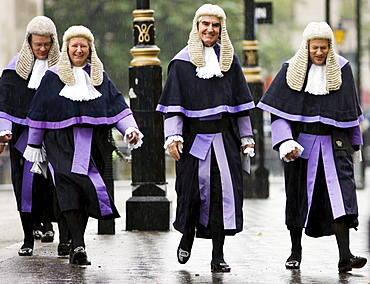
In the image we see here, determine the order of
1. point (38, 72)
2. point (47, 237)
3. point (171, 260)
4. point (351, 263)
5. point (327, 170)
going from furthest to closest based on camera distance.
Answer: point (47, 237)
point (38, 72)
point (171, 260)
point (327, 170)
point (351, 263)

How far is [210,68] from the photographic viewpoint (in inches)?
352

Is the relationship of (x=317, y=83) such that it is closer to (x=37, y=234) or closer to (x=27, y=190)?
(x=27, y=190)

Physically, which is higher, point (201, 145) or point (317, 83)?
point (317, 83)

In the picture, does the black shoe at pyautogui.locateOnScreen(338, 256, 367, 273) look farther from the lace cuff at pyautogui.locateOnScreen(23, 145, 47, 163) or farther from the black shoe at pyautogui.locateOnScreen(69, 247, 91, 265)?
the lace cuff at pyautogui.locateOnScreen(23, 145, 47, 163)

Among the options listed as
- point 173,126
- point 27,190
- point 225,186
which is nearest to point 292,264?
point 225,186

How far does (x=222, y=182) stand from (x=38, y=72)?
216cm

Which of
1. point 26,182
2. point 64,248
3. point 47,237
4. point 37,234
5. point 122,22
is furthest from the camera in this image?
point 122,22

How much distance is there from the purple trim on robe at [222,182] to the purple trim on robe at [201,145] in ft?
0.11

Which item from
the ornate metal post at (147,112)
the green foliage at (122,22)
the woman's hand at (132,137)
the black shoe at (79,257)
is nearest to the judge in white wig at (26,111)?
the black shoe at (79,257)

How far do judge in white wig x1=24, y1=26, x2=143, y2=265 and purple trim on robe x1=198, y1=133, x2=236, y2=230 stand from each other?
2.36 feet

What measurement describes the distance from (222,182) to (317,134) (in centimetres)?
85

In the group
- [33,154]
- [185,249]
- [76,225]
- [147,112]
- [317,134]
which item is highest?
[147,112]

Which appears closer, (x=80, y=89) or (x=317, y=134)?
(x=317, y=134)

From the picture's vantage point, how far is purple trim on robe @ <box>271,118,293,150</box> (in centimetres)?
880
